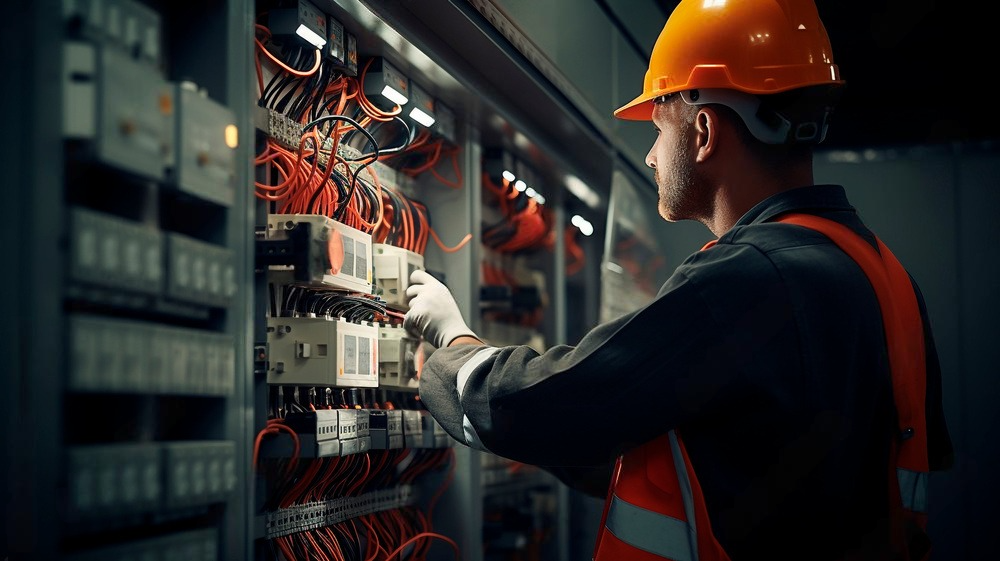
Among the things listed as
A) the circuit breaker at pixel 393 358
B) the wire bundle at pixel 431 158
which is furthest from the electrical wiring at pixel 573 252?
the circuit breaker at pixel 393 358

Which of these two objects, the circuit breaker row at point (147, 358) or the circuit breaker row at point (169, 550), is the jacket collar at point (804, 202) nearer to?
the circuit breaker row at point (147, 358)

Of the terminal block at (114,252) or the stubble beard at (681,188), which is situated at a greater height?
the stubble beard at (681,188)

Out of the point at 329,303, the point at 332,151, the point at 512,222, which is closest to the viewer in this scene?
the point at 332,151

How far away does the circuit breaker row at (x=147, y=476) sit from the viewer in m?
1.17

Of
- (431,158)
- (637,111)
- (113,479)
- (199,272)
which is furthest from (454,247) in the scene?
(113,479)

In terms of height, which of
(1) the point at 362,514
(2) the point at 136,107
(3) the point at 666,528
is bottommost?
(1) the point at 362,514

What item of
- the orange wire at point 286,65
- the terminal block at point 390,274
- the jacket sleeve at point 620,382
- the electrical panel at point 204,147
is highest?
the orange wire at point 286,65

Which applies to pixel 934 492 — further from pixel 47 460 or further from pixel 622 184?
pixel 47 460

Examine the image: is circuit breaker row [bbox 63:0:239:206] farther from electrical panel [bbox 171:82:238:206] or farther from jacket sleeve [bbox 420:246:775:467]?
jacket sleeve [bbox 420:246:775:467]

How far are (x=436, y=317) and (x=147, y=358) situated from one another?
768 mm

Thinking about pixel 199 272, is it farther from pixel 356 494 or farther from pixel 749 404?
pixel 356 494

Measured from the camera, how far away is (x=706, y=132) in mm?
1754

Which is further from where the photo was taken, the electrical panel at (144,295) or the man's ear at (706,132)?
the man's ear at (706,132)

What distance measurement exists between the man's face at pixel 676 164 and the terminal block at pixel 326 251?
64cm
